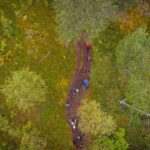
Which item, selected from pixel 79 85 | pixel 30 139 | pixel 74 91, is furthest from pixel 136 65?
pixel 30 139

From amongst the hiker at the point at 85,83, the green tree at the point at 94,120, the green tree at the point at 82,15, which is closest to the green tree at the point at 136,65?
the green tree at the point at 82,15

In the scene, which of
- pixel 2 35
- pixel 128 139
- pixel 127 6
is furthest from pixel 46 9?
pixel 128 139

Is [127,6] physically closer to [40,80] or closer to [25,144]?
[40,80]

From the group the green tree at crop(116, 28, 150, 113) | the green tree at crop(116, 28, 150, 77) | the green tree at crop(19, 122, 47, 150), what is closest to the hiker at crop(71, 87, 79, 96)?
the green tree at crop(116, 28, 150, 113)

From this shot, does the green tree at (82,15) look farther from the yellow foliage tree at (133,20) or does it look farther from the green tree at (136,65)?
the yellow foliage tree at (133,20)

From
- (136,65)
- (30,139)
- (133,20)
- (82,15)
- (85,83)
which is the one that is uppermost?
(82,15)

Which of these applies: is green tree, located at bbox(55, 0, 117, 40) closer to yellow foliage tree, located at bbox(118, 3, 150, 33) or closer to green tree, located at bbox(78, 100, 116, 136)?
yellow foliage tree, located at bbox(118, 3, 150, 33)

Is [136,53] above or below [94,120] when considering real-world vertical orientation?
above

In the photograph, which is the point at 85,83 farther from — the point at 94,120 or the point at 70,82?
the point at 94,120
